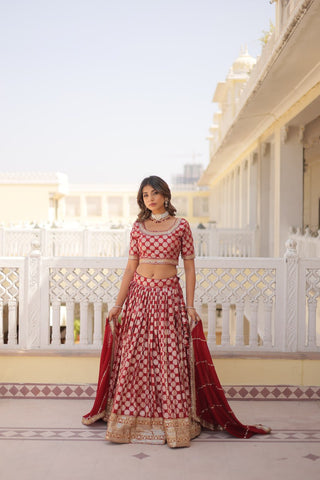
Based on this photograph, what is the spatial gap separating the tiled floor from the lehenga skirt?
96 millimetres

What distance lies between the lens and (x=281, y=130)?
34.8ft

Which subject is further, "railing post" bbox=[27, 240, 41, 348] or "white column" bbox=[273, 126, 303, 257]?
"white column" bbox=[273, 126, 303, 257]

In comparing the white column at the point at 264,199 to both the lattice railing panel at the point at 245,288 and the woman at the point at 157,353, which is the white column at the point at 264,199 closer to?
the lattice railing panel at the point at 245,288

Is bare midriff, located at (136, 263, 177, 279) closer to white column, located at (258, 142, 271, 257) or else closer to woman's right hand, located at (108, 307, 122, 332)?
woman's right hand, located at (108, 307, 122, 332)

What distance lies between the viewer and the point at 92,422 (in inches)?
156

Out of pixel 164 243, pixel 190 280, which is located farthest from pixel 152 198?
pixel 190 280

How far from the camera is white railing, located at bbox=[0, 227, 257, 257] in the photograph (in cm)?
1264

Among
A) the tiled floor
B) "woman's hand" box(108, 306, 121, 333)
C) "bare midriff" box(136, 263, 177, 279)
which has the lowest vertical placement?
the tiled floor

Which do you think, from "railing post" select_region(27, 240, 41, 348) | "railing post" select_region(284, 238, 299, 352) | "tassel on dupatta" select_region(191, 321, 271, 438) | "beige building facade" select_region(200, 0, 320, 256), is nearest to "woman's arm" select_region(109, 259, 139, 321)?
"tassel on dupatta" select_region(191, 321, 271, 438)

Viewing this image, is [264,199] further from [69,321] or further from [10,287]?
[10,287]

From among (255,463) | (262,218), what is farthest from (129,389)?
(262,218)

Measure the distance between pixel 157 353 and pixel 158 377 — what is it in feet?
0.50

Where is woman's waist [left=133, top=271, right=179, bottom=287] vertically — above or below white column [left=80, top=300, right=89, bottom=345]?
above

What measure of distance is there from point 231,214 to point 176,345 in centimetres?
1799
